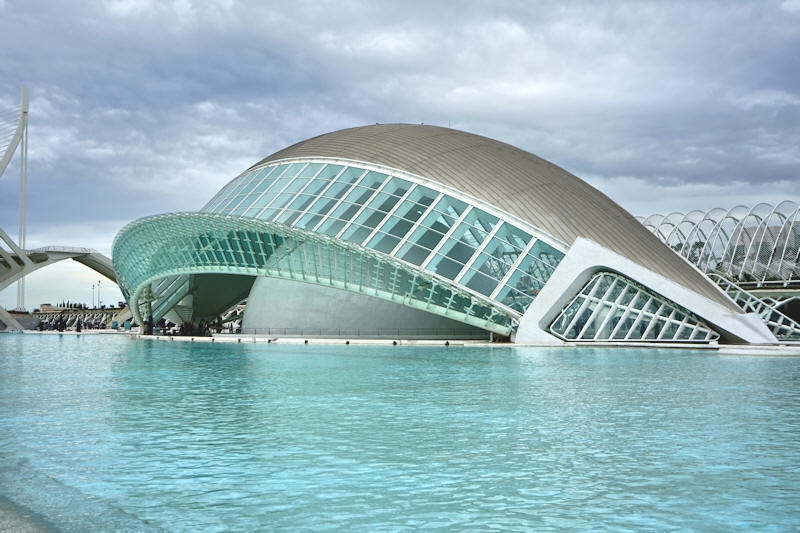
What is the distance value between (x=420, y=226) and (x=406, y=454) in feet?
93.6

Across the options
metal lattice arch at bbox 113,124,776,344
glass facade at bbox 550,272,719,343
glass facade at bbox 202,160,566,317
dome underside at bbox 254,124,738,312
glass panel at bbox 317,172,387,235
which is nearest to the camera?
glass facade at bbox 550,272,719,343

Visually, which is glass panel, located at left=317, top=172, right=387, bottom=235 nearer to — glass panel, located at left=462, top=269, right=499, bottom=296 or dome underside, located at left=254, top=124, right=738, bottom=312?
dome underside, located at left=254, top=124, right=738, bottom=312

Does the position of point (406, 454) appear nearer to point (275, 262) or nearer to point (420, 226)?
point (420, 226)

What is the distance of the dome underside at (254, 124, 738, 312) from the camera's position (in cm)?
3653

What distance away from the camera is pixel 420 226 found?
37469 millimetres

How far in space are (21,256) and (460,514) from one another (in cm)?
9092

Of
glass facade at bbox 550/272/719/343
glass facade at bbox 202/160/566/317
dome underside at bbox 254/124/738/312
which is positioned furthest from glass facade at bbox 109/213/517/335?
dome underside at bbox 254/124/738/312

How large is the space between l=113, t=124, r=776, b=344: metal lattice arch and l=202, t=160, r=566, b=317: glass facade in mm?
71

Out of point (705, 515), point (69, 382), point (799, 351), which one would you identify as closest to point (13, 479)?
point (705, 515)

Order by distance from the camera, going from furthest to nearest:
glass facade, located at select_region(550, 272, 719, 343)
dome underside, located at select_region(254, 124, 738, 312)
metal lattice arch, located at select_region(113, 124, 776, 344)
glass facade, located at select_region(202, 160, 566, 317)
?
dome underside, located at select_region(254, 124, 738, 312) < glass facade, located at select_region(202, 160, 566, 317) < metal lattice arch, located at select_region(113, 124, 776, 344) < glass facade, located at select_region(550, 272, 719, 343)

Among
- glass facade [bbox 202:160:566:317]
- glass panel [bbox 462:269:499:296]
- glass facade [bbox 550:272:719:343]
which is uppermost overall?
glass facade [bbox 202:160:566:317]

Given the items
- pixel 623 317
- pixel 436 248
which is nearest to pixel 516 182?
pixel 436 248

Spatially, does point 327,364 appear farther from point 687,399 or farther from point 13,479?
point 13,479

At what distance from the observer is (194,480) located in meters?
7.98
